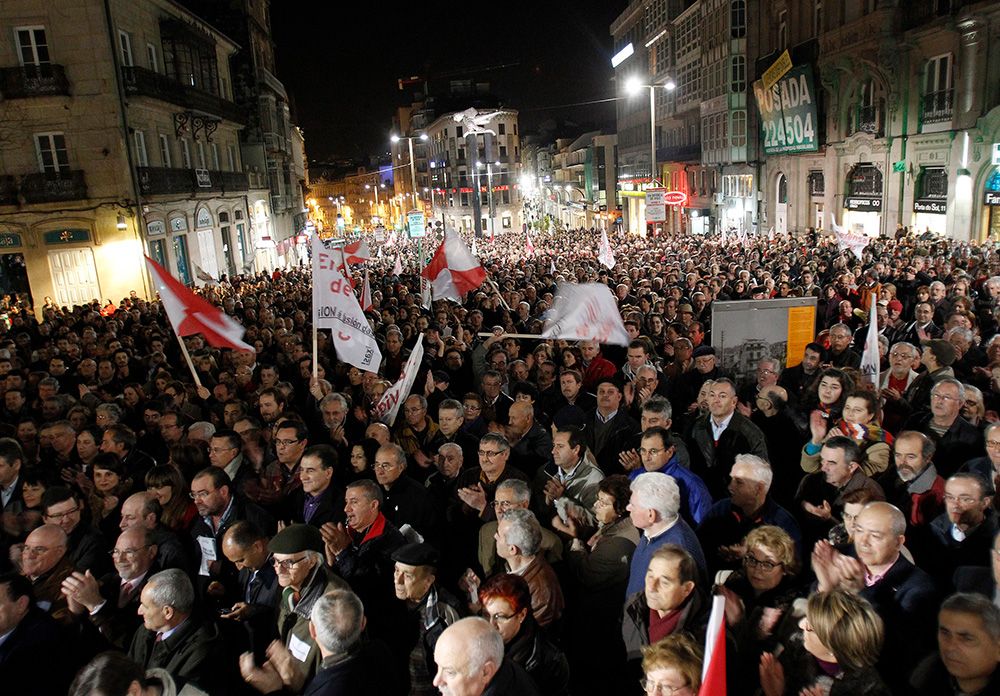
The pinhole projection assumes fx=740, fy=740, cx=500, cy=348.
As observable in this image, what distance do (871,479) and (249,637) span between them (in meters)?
4.05

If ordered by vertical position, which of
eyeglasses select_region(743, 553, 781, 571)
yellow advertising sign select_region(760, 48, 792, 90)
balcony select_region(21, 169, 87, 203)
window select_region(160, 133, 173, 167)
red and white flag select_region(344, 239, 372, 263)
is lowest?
eyeglasses select_region(743, 553, 781, 571)

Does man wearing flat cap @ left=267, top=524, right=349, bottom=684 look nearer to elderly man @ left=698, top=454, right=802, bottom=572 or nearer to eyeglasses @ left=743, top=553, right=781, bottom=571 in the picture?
eyeglasses @ left=743, top=553, right=781, bottom=571

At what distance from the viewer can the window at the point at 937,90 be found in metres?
24.4

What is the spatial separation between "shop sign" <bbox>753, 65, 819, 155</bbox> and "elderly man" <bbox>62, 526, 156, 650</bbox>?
31514 mm

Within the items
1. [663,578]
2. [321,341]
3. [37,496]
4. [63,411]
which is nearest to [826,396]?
[663,578]

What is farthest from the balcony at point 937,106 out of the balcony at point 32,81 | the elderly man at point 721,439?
the balcony at point 32,81

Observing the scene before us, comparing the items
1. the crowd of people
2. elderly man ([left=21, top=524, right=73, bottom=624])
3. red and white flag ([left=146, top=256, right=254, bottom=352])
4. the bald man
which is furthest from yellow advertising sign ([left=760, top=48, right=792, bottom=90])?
elderly man ([left=21, top=524, right=73, bottom=624])

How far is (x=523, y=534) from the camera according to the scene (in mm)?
4094

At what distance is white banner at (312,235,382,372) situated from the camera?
907 cm

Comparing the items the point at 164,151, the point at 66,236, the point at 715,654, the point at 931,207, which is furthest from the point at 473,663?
the point at 164,151

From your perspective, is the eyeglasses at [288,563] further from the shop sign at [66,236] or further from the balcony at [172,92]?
the balcony at [172,92]

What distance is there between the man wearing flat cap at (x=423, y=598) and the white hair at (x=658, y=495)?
121cm

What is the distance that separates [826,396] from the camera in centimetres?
641

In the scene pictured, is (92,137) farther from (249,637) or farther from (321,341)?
(249,637)
